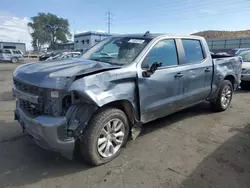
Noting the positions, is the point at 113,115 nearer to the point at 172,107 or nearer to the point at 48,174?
the point at 48,174

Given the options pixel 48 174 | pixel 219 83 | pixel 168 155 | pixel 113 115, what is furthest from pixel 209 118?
pixel 48 174

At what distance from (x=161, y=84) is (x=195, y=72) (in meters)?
1.13

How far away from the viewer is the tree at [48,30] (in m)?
79.4

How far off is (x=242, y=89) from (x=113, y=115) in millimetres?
7899

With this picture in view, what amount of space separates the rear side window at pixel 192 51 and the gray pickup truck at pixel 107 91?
0.02 m

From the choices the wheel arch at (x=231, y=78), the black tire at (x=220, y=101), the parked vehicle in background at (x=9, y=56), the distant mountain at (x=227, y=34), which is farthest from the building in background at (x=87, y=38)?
the black tire at (x=220, y=101)

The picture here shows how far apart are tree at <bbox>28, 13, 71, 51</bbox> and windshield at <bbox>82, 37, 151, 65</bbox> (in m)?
81.8

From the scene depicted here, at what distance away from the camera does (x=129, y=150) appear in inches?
144

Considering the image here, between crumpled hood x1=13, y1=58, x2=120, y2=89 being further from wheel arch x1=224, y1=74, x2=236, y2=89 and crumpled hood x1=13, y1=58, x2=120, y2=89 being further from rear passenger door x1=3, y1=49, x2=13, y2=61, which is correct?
rear passenger door x1=3, y1=49, x2=13, y2=61

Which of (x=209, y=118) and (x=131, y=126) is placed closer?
(x=131, y=126)

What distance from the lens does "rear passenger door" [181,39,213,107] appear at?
14.5ft

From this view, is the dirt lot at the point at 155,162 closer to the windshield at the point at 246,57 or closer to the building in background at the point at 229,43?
the windshield at the point at 246,57

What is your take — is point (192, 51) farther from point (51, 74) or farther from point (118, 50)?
point (51, 74)

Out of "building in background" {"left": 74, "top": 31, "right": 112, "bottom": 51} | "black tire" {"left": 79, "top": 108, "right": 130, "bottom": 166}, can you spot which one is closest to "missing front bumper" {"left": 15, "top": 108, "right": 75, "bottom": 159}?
"black tire" {"left": 79, "top": 108, "right": 130, "bottom": 166}
